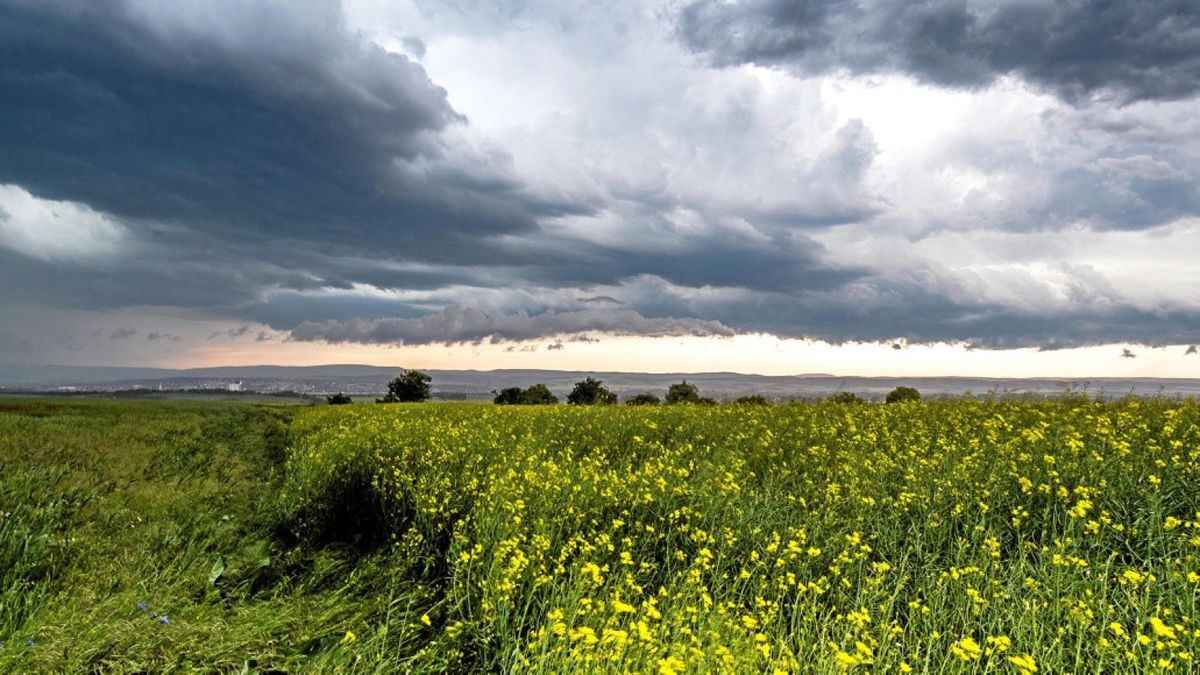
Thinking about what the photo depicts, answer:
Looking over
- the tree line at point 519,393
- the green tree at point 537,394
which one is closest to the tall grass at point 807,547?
the tree line at point 519,393

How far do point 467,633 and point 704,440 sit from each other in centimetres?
823

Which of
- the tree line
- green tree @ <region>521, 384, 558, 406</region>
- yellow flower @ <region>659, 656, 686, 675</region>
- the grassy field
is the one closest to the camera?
yellow flower @ <region>659, 656, 686, 675</region>

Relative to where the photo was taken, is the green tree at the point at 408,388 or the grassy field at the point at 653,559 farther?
the green tree at the point at 408,388

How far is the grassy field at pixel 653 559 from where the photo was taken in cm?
496

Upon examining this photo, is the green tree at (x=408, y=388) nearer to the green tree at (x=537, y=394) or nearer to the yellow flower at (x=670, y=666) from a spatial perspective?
the green tree at (x=537, y=394)

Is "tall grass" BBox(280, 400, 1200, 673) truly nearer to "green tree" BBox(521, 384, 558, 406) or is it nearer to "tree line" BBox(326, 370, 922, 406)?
"tree line" BBox(326, 370, 922, 406)

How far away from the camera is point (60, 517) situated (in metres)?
8.67

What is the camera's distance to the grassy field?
4.96 meters

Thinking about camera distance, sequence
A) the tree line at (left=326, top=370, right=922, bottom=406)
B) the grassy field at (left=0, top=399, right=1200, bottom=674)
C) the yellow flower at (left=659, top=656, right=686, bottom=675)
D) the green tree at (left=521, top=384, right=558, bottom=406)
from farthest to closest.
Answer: the green tree at (left=521, top=384, right=558, bottom=406) → the tree line at (left=326, top=370, right=922, bottom=406) → the grassy field at (left=0, top=399, right=1200, bottom=674) → the yellow flower at (left=659, top=656, right=686, bottom=675)

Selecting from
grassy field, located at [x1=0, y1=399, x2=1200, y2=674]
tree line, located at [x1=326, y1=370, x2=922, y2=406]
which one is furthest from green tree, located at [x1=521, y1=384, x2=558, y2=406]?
grassy field, located at [x1=0, y1=399, x2=1200, y2=674]

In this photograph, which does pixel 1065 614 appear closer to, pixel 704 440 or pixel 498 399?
pixel 704 440

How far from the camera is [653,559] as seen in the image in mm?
7211

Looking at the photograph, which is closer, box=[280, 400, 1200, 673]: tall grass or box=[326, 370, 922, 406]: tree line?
box=[280, 400, 1200, 673]: tall grass

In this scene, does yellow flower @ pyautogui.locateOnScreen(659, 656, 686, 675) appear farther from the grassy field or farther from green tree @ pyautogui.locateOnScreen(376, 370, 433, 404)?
green tree @ pyautogui.locateOnScreen(376, 370, 433, 404)
